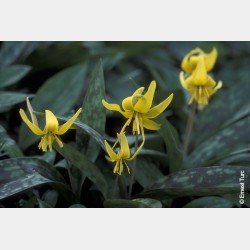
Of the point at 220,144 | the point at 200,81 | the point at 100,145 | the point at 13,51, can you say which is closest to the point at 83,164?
the point at 100,145

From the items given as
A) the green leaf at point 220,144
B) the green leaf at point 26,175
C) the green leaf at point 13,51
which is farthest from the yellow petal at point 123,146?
the green leaf at point 13,51

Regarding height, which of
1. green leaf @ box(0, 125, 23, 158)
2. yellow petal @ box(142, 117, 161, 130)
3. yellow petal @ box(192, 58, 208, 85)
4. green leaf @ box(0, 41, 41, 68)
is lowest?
green leaf @ box(0, 125, 23, 158)

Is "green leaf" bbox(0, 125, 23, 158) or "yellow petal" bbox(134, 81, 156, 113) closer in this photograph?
"yellow petal" bbox(134, 81, 156, 113)

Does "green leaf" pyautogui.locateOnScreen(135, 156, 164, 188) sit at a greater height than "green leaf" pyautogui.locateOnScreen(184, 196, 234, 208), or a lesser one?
greater

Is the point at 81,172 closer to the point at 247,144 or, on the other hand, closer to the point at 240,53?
the point at 247,144

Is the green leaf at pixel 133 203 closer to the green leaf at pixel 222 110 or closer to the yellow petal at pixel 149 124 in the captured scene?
the yellow petal at pixel 149 124

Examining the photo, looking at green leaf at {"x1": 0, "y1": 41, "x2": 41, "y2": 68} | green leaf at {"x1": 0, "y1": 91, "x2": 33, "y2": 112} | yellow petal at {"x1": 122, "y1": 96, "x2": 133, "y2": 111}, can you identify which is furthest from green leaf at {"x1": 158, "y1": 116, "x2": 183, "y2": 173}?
green leaf at {"x1": 0, "y1": 41, "x2": 41, "y2": 68}

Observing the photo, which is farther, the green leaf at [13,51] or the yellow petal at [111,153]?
the green leaf at [13,51]

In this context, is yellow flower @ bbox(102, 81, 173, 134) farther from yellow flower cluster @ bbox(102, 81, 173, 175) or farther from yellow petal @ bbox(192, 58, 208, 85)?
yellow petal @ bbox(192, 58, 208, 85)
